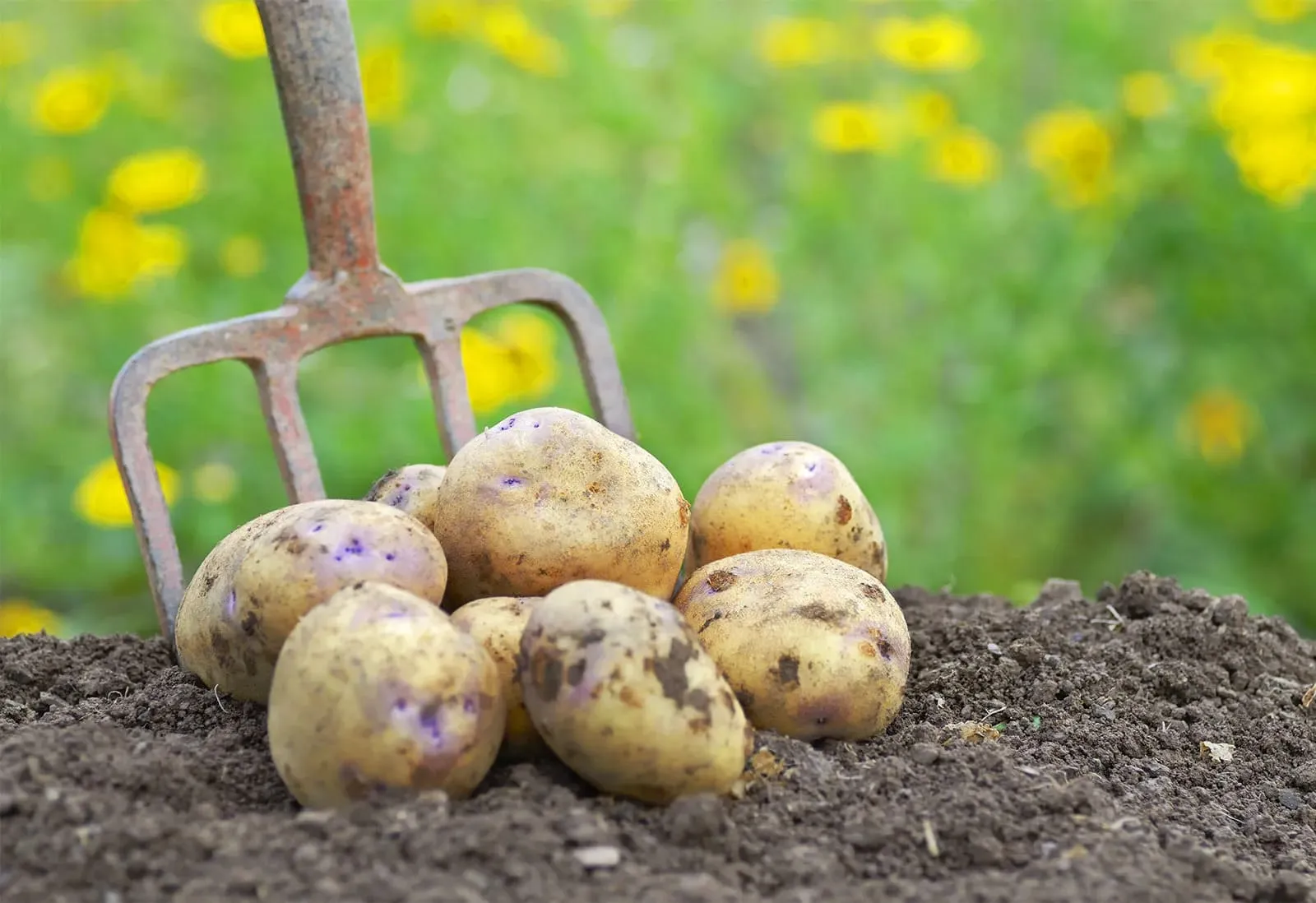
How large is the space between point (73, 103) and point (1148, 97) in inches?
111

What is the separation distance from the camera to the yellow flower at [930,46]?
12.6 feet

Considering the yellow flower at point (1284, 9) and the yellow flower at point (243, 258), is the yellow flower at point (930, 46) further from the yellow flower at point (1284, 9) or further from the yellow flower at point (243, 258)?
the yellow flower at point (243, 258)

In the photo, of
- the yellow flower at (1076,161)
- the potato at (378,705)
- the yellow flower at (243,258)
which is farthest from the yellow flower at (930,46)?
the potato at (378,705)

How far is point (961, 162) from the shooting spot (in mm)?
3693

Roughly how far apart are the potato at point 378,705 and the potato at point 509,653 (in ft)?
0.31

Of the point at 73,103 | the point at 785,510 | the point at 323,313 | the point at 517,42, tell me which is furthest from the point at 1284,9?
the point at 73,103

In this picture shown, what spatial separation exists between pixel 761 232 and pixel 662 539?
8.28ft

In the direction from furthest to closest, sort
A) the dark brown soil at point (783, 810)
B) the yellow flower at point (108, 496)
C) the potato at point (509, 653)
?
the yellow flower at point (108, 496)
the potato at point (509, 653)
the dark brown soil at point (783, 810)

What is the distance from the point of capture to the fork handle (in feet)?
7.44

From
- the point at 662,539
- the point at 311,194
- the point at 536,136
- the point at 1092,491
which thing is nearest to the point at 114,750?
the point at 662,539

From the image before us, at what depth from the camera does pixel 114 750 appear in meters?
1.53

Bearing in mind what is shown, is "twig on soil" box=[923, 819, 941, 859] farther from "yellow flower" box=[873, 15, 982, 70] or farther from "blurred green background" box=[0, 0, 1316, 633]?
"yellow flower" box=[873, 15, 982, 70]

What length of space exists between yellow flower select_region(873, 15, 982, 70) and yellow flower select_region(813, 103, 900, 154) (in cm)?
18

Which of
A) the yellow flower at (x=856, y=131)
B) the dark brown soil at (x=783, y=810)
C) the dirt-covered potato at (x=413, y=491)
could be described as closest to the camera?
the dark brown soil at (x=783, y=810)
